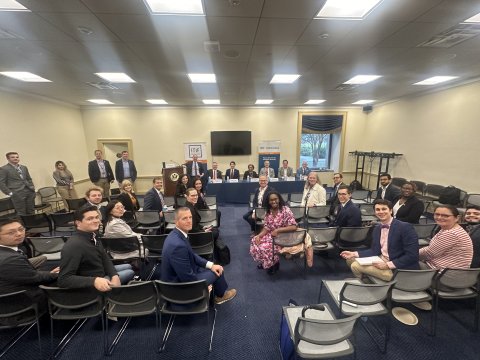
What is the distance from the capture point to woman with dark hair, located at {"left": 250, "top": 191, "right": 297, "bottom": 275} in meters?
3.08

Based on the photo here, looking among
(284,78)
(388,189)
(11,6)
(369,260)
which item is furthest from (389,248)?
(11,6)

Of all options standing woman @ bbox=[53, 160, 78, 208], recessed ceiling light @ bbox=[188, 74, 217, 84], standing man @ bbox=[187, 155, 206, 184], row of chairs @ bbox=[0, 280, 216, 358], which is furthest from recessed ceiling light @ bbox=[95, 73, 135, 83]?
row of chairs @ bbox=[0, 280, 216, 358]

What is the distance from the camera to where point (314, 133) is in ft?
27.9

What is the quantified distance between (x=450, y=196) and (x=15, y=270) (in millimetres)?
7708

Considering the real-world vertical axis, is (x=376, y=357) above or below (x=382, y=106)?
below

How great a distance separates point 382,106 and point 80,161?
11.5m

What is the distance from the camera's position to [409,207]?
128 inches

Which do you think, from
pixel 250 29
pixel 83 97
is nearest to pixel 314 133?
pixel 250 29

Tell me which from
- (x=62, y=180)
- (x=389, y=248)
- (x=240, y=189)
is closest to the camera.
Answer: (x=389, y=248)

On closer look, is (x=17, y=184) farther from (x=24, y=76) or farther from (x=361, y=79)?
(x=361, y=79)

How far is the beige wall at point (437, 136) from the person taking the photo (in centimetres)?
479

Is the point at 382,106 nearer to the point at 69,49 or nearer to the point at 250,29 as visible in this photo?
the point at 250,29

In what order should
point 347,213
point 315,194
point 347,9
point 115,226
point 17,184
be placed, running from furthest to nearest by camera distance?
point 17,184 < point 315,194 < point 347,213 < point 115,226 < point 347,9

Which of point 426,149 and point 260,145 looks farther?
point 260,145
